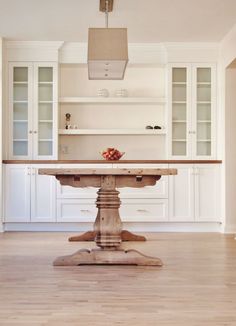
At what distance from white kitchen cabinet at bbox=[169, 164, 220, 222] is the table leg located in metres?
2.01

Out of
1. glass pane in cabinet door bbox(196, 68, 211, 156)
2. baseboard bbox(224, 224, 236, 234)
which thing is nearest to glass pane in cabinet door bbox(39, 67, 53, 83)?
glass pane in cabinet door bbox(196, 68, 211, 156)

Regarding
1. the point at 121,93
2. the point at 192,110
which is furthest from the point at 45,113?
the point at 192,110

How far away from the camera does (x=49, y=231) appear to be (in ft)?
18.3

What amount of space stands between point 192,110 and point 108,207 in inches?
100

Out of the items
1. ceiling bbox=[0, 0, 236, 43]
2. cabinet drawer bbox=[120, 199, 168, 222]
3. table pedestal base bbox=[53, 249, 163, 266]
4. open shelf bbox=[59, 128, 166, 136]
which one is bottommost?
table pedestal base bbox=[53, 249, 163, 266]

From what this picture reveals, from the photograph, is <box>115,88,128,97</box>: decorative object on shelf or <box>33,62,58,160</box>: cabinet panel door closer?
<box>33,62,58,160</box>: cabinet panel door

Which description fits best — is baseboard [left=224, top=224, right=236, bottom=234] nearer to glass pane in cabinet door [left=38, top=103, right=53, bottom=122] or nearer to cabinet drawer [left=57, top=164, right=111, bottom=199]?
cabinet drawer [left=57, top=164, right=111, bottom=199]

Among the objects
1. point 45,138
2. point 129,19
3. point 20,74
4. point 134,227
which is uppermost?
point 129,19

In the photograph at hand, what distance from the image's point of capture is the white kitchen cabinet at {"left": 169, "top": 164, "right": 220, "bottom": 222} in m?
5.59

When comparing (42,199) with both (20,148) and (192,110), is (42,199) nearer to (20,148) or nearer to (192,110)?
(20,148)

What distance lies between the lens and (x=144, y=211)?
18.2ft

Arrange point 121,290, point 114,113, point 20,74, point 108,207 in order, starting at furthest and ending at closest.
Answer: point 114,113 → point 20,74 → point 108,207 → point 121,290

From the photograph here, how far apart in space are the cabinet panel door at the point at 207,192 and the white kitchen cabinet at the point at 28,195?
69.4 inches

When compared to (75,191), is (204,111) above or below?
→ above
